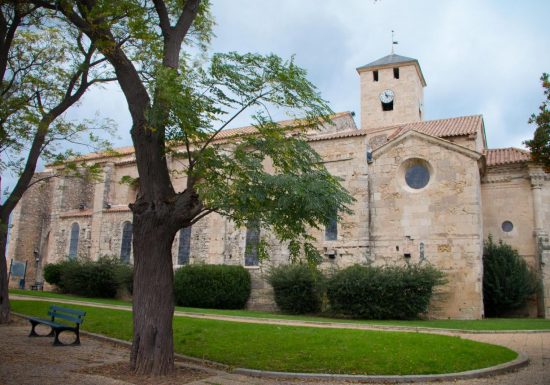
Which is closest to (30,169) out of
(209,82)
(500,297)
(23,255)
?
(209,82)

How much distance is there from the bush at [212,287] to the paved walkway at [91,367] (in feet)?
36.1

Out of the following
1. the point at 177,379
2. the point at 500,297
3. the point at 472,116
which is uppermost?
the point at 472,116

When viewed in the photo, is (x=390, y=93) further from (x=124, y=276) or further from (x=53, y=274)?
(x=53, y=274)

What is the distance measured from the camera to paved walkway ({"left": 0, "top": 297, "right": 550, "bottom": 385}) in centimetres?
818

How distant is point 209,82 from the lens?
28.8 feet

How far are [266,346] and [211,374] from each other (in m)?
2.09

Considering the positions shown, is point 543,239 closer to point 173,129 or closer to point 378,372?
point 378,372

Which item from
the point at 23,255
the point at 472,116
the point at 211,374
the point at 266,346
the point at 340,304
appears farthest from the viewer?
the point at 23,255

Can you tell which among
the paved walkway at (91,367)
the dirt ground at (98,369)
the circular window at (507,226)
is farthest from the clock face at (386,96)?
the dirt ground at (98,369)

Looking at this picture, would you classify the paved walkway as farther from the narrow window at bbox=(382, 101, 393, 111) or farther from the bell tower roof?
the bell tower roof

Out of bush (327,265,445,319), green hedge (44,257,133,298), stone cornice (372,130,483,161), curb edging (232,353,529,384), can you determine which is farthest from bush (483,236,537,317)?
green hedge (44,257,133,298)

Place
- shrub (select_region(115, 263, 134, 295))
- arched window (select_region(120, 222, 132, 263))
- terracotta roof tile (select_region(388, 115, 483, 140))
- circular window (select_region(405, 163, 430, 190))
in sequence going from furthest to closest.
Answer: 1. arched window (select_region(120, 222, 132, 263))
2. shrub (select_region(115, 263, 134, 295))
3. terracotta roof tile (select_region(388, 115, 483, 140))
4. circular window (select_region(405, 163, 430, 190))

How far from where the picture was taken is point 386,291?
63.2 feet

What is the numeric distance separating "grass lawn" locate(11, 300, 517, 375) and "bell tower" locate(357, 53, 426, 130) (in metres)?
26.1
